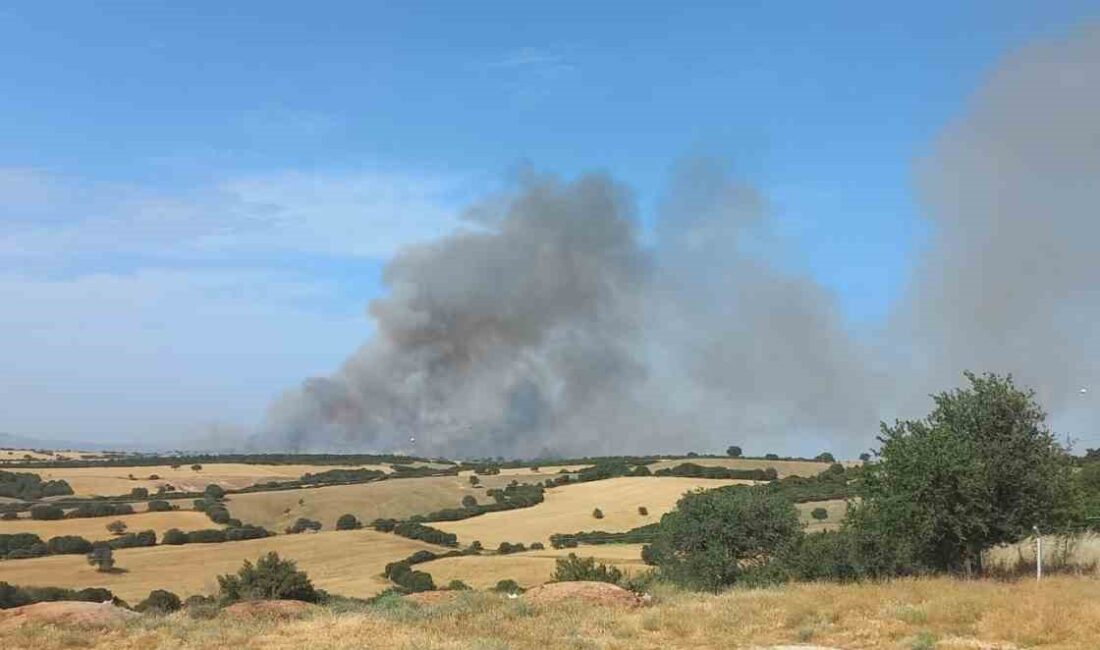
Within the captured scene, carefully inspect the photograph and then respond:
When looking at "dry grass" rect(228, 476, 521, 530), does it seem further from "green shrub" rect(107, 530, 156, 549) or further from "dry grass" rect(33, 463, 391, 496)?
"dry grass" rect(33, 463, 391, 496)

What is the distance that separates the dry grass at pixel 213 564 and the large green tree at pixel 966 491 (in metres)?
26.8

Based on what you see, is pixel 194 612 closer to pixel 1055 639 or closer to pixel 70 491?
pixel 1055 639

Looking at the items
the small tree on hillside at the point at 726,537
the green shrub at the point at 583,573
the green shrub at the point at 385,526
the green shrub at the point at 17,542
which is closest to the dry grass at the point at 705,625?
the small tree on hillside at the point at 726,537

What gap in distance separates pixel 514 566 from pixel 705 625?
105 ft

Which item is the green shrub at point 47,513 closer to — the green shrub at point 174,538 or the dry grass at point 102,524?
the dry grass at point 102,524

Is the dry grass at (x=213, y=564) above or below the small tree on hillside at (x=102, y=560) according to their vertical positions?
below

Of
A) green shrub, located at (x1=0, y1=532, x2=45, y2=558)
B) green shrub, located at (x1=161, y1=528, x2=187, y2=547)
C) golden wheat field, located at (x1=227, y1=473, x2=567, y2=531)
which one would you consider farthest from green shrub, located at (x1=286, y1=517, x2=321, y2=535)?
green shrub, located at (x1=0, y1=532, x2=45, y2=558)

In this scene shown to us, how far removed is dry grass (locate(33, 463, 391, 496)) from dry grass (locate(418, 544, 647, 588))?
56590 millimetres

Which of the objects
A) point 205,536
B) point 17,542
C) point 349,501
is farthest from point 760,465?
point 17,542

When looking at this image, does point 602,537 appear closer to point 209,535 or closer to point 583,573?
point 209,535

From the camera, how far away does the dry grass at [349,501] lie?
273 ft

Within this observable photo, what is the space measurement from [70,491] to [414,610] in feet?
286

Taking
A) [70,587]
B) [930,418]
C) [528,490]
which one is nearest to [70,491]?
[528,490]

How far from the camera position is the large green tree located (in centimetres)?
2519
